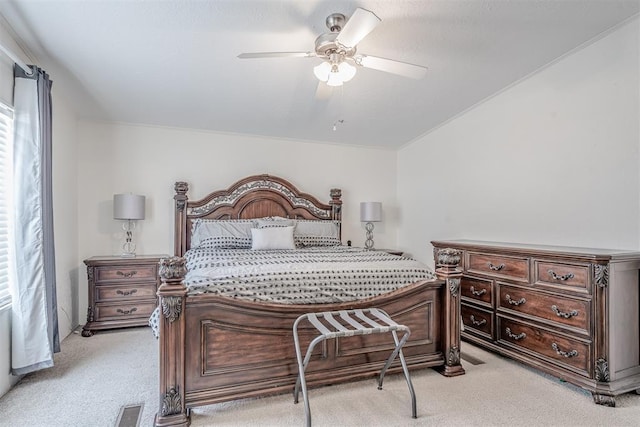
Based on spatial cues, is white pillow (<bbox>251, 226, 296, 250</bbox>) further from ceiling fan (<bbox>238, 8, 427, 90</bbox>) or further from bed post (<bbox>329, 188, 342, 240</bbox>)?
ceiling fan (<bbox>238, 8, 427, 90</bbox>)

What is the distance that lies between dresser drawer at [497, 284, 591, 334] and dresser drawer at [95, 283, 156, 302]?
11.2 feet

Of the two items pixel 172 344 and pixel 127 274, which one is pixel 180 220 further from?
pixel 172 344

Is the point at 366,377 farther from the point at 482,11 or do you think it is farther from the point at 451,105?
the point at 451,105

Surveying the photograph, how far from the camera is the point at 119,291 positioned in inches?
139

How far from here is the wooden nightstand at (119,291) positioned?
3.46m

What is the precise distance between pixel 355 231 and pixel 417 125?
1688mm

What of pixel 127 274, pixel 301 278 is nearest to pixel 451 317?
pixel 301 278

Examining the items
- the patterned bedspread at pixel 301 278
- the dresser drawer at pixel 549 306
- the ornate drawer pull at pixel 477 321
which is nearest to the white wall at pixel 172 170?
the patterned bedspread at pixel 301 278

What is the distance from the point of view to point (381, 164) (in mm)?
5211

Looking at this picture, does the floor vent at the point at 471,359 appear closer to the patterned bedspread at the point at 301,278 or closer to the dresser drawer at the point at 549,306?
the dresser drawer at the point at 549,306

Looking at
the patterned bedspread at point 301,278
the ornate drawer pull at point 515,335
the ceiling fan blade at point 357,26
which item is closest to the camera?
the ceiling fan blade at point 357,26

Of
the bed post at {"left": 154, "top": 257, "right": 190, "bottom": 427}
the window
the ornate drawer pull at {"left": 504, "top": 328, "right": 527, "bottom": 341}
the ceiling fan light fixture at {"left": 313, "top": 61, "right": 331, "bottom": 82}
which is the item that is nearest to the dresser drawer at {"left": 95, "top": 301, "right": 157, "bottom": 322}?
the window

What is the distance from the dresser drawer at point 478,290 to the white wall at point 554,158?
67 centimetres

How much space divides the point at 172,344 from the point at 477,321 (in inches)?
102
